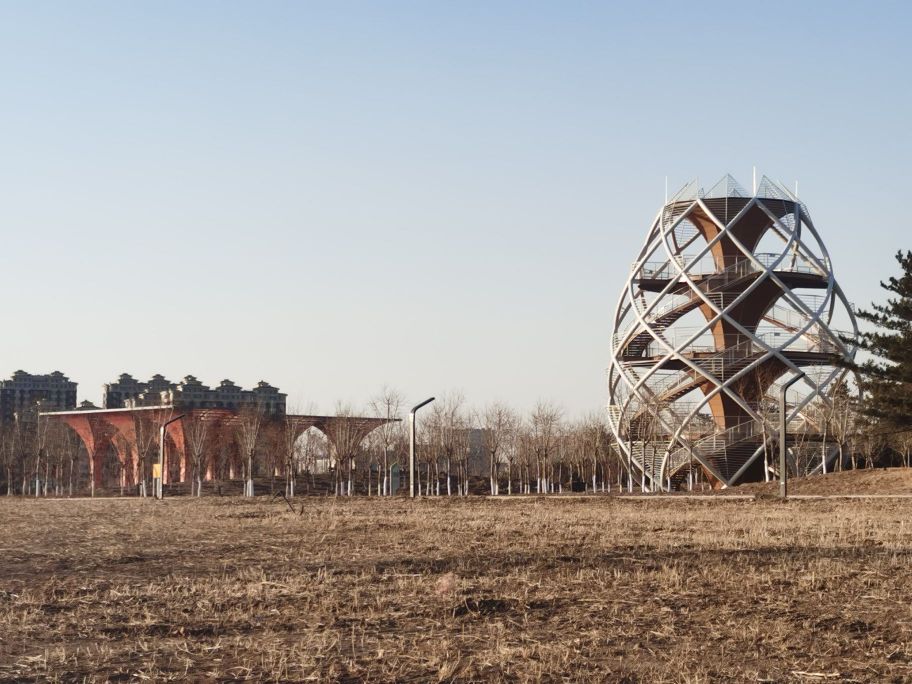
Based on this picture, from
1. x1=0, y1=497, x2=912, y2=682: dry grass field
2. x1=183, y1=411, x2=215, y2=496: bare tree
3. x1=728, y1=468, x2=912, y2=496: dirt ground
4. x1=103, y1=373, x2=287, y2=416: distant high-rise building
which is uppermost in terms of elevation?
x1=103, y1=373, x2=287, y2=416: distant high-rise building

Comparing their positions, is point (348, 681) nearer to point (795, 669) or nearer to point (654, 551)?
point (795, 669)

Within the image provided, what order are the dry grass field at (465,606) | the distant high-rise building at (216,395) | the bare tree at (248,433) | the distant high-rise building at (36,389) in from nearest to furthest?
the dry grass field at (465,606)
the bare tree at (248,433)
the distant high-rise building at (216,395)
the distant high-rise building at (36,389)

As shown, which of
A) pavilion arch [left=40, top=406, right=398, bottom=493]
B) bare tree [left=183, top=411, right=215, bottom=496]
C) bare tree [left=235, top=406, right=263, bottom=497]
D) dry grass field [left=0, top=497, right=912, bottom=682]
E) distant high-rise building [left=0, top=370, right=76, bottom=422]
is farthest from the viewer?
distant high-rise building [left=0, top=370, right=76, bottom=422]

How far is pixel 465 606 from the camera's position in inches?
414

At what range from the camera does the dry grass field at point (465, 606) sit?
8.02 meters

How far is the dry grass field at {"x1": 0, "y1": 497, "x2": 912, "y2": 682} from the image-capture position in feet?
26.3

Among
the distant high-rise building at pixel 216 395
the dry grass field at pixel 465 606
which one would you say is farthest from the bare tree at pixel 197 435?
the dry grass field at pixel 465 606

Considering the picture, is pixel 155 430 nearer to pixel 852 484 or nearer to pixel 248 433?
pixel 248 433

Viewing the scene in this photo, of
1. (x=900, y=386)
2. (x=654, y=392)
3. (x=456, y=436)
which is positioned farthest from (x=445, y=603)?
(x=456, y=436)

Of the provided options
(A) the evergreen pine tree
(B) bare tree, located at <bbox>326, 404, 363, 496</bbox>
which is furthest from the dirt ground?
(B) bare tree, located at <bbox>326, 404, 363, 496</bbox>

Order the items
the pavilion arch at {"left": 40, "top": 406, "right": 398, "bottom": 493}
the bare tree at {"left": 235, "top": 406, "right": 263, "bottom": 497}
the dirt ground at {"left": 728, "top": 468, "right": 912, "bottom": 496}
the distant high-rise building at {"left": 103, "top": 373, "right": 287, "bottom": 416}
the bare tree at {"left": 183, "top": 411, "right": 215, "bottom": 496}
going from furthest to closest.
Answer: the distant high-rise building at {"left": 103, "top": 373, "right": 287, "bottom": 416} < the pavilion arch at {"left": 40, "top": 406, "right": 398, "bottom": 493} < the bare tree at {"left": 183, "top": 411, "right": 215, "bottom": 496} < the bare tree at {"left": 235, "top": 406, "right": 263, "bottom": 497} < the dirt ground at {"left": 728, "top": 468, "right": 912, "bottom": 496}

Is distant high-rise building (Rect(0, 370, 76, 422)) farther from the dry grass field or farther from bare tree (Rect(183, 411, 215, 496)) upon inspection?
the dry grass field

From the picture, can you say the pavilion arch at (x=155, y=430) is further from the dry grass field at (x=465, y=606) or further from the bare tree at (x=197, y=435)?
the dry grass field at (x=465, y=606)

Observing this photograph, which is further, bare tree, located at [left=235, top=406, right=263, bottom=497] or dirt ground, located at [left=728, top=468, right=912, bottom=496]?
bare tree, located at [left=235, top=406, right=263, bottom=497]
